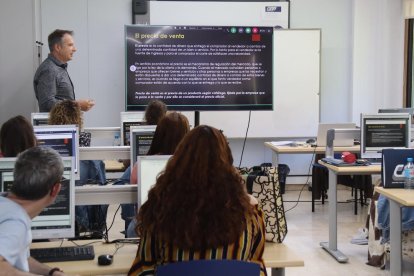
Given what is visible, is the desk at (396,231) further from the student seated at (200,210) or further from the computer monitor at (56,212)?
the computer monitor at (56,212)

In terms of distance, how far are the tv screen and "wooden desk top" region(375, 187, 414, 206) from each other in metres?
3.85

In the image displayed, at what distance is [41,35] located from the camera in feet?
24.8

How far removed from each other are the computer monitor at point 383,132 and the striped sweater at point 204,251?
11.5ft

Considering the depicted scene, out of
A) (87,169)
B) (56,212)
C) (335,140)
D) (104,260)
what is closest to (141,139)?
(87,169)

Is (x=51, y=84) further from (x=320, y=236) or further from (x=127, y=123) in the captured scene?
(x=320, y=236)

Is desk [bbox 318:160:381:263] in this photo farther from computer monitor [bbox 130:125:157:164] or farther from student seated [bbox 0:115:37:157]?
student seated [bbox 0:115:37:157]

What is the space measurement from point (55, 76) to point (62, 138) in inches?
73.2

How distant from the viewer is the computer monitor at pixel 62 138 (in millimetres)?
3939

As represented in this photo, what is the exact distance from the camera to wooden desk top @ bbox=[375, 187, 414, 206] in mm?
Result: 3462

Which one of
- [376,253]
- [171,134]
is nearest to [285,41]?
[376,253]

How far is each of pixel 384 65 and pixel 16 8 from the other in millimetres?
4985

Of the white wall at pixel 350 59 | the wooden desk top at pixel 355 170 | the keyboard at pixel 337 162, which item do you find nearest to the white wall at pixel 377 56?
the white wall at pixel 350 59

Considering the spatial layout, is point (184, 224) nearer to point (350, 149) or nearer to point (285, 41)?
point (350, 149)

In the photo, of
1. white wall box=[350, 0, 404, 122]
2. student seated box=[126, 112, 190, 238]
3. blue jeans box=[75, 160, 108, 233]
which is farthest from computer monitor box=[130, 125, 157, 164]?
white wall box=[350, 0, 404, 122]
